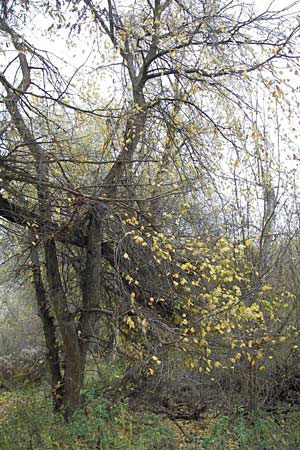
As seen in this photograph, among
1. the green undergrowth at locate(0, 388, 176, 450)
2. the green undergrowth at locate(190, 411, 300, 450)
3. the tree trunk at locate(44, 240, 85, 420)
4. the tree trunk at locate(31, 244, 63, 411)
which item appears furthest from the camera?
the tree trunk at locate(31, 244, 63, 411)

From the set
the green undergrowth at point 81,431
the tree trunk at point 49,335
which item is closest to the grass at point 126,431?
the green undergrowth at point 81,431

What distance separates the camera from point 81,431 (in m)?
5.79

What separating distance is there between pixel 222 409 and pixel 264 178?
3.42 metres

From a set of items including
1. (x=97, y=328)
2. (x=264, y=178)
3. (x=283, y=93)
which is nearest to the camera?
(x=283, y=93)

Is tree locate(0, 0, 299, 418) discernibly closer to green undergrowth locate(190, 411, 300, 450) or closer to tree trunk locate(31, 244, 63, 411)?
tree trunk locate(31, 244, 63, 411)

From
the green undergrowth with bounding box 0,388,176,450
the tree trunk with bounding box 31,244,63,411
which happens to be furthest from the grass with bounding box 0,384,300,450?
the tree trunk with bounding box 31,244,63,411

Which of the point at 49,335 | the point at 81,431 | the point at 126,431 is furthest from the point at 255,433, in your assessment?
the point at 49,335

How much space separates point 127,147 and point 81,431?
3594 millimetres

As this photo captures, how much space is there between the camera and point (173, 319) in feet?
21.5

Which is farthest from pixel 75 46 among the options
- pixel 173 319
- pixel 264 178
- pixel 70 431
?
pixel 70 431

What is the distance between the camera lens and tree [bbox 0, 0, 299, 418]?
18.4 feet

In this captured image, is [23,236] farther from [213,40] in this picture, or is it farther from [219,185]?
[213,40]

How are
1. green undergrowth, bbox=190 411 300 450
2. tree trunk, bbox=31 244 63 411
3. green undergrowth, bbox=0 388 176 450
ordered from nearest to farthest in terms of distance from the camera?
green undergrowth, bbox=0 388 176 450 → green undergrowth, bbox=190 411 300 450 → tree trunk, bbox=31 244 63 411

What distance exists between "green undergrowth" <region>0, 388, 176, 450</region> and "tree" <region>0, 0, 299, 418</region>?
60 cm
